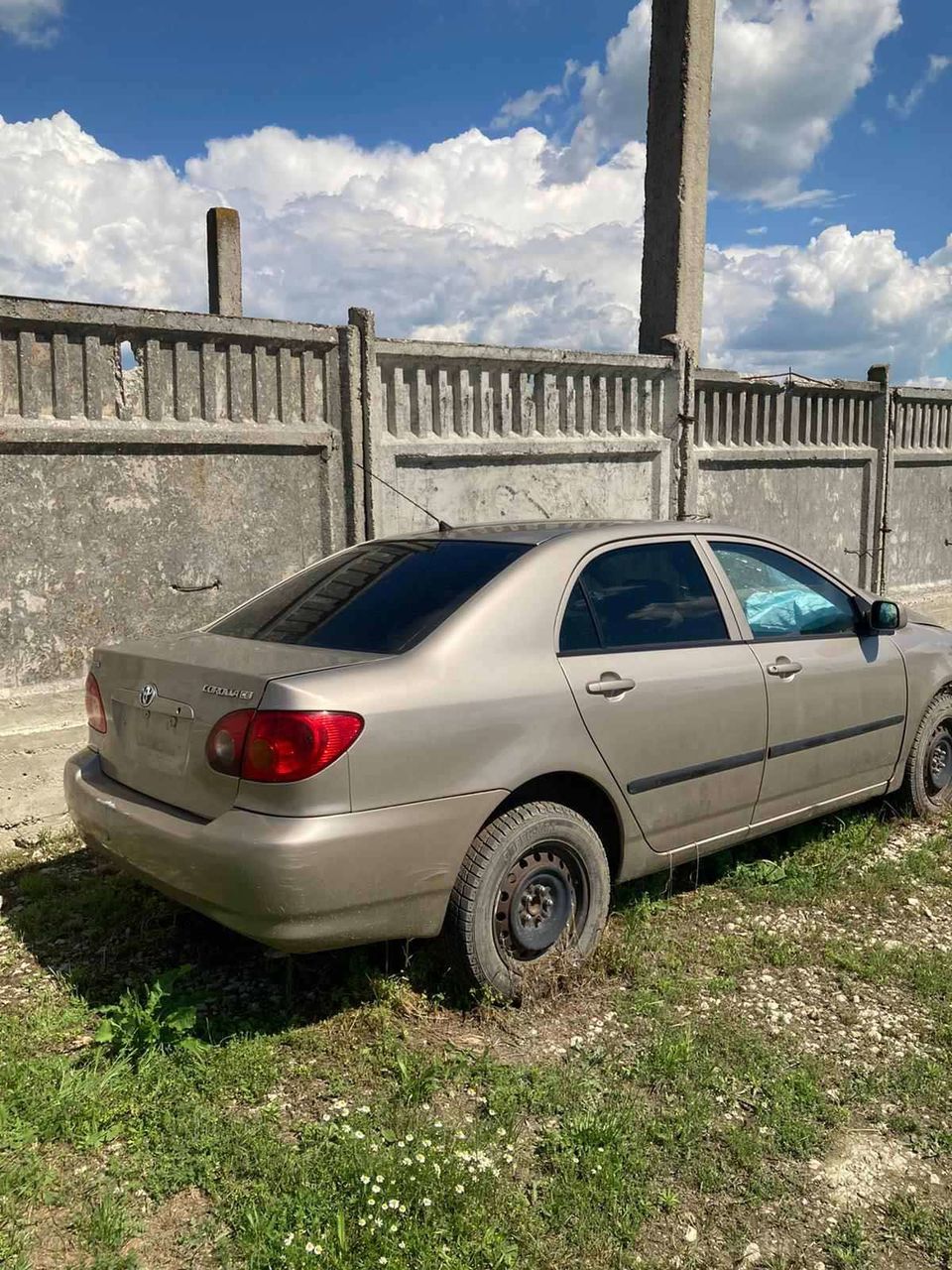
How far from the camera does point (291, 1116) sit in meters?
2.97

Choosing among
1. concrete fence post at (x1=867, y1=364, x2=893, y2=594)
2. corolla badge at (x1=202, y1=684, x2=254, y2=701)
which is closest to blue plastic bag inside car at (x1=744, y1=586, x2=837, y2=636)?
corolla badge at (x1=202, y1=684, x2=254, y2=701)

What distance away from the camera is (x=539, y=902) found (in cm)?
362

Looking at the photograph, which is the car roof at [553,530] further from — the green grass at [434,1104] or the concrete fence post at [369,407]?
the concrete fence post at [369,407]

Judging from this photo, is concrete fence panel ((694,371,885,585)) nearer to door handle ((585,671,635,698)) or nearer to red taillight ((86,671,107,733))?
door handle ((585,671,635,698))

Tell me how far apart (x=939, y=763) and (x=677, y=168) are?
5646 mm

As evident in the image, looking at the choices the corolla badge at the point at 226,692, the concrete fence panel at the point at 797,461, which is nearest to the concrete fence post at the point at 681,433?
the concrete fence panel at the point at 797,461

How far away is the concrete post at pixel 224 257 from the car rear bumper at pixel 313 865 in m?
8.34

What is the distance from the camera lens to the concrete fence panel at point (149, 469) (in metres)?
5.11

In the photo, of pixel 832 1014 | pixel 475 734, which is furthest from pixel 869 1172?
pixel 475 734

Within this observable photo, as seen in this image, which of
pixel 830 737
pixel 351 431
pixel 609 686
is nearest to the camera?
pixel 609 686

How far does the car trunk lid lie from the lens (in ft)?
10.5

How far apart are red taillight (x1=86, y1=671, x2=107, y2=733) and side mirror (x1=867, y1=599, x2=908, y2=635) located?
3.38 meters

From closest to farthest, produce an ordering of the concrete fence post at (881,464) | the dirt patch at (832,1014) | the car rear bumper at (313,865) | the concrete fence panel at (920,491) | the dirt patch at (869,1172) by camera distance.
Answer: the dirt patch at (869,1172), the car rear bumper at (313,865), the dirt patch at (832,1014), the concrete fence post at (881,464), the concrete fence panel at (920,491)

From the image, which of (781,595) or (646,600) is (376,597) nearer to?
(646,600)
